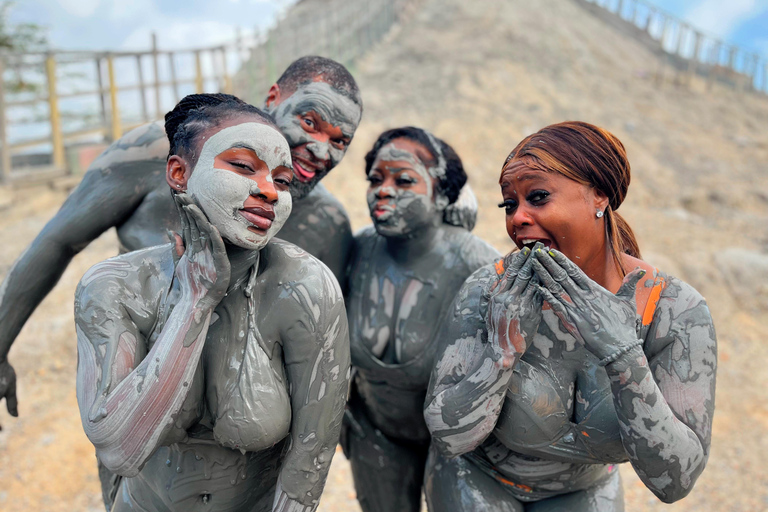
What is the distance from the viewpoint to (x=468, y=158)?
47.3ft

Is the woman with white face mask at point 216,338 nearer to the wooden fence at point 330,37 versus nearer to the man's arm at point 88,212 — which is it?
the man's arm at point 88,212

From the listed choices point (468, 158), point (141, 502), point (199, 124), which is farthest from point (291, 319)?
point (468, 158)

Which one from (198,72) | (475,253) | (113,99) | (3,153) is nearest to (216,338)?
(475,253)

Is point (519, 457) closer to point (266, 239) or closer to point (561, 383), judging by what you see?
point (561, 383)

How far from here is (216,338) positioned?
2.23 m

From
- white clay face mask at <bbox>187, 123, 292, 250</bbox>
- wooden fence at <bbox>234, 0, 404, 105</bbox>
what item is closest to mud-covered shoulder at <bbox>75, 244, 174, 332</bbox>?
white clay face mask at <bbox>187, 123, 292, 250</bbox>

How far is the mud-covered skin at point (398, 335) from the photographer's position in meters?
2.98

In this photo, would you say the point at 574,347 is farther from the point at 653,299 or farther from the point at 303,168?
the point at 303,168

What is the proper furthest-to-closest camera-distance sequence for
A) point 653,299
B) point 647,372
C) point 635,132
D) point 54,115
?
1. point 635,132
2. point 54,115
3. point 653,299
4. point 647,372

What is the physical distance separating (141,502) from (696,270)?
36.8 feet

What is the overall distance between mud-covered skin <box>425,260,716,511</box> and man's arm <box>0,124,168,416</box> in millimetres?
1451

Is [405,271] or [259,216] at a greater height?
[259,216]

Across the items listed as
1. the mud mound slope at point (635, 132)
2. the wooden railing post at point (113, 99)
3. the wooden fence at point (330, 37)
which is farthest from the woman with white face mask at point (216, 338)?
the wooden fence at point (330, 37)

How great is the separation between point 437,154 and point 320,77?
0.59 metres
